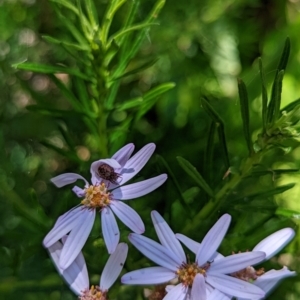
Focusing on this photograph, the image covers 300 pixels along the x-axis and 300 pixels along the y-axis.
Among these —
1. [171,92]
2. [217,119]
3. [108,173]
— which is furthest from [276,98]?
[171,92]

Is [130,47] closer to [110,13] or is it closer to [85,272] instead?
[110,13]

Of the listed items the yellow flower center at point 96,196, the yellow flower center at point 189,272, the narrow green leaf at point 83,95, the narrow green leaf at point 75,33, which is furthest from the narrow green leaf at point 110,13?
the yellow flower center at point 189,272

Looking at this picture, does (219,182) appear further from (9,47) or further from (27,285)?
(9,47)

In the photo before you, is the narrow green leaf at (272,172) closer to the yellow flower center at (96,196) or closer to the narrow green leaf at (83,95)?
the yellow flower center at (96,196)

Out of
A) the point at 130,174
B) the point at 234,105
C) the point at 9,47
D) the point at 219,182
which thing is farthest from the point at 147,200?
the point at 9,47

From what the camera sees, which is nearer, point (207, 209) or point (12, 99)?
point (207, 209)

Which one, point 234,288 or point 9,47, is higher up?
point 9,47

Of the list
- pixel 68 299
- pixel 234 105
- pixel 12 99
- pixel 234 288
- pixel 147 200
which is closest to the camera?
pixel 234 288
